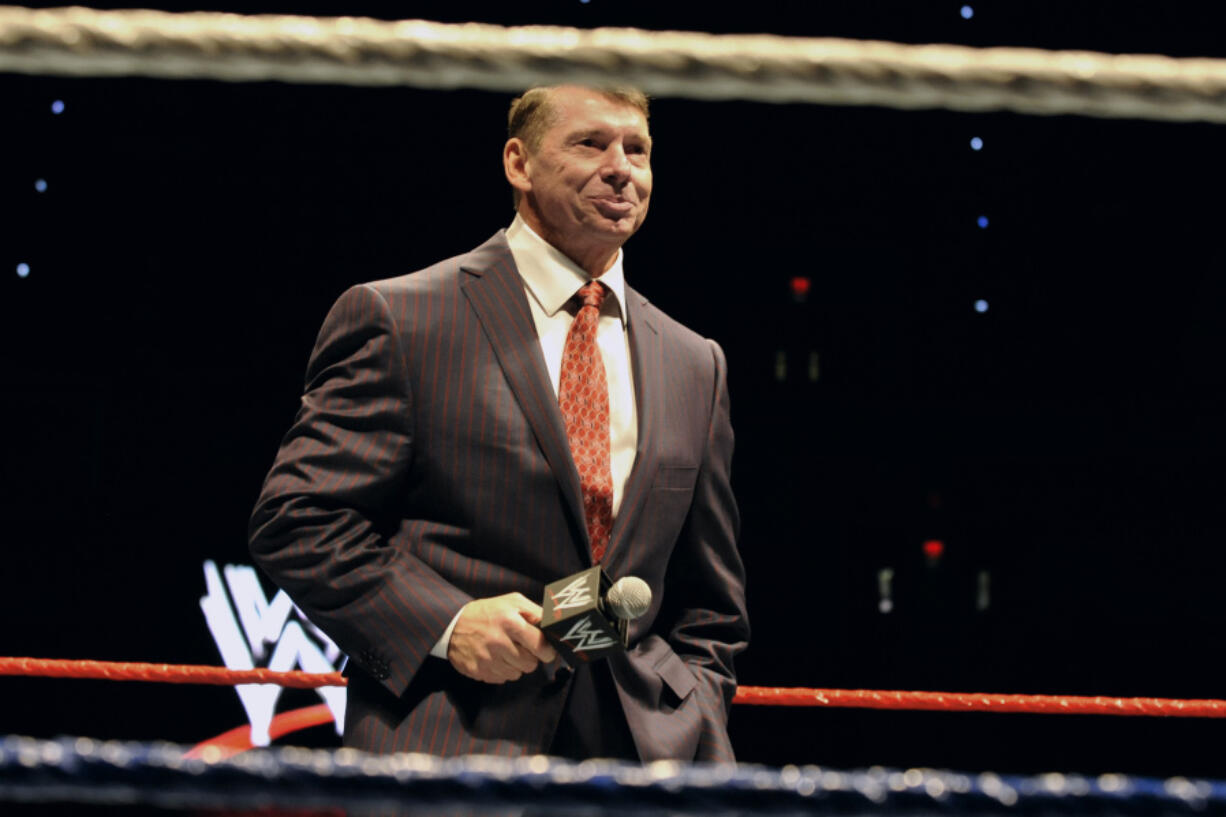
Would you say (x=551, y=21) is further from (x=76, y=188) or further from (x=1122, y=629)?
(x=1122, y=629)

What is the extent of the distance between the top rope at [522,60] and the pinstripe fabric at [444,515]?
26.5 inches

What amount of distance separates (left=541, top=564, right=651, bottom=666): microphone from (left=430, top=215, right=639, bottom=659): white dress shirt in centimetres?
25

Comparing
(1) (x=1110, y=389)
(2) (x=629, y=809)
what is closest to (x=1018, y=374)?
(1) (x=1110, y=389)

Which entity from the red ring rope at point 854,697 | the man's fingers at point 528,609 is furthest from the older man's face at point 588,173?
the red ring rope at point 854,697

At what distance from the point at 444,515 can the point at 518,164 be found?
424 mm

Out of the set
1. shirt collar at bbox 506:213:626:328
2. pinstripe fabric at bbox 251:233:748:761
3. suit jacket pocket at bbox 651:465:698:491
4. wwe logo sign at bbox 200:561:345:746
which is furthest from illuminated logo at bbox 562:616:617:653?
wwe logo sign at bbox 200:561:345:746

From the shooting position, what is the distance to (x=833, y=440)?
3215 millimetres

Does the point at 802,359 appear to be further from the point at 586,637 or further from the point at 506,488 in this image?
the point at 586,637

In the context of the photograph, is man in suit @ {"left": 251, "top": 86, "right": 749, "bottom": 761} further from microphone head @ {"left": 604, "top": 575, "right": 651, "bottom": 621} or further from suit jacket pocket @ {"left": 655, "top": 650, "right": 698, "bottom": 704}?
microphone head @ {"left": 604, "top": 575, "right": 651, "bottom": 621}

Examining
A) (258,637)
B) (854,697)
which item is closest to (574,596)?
(854,697)

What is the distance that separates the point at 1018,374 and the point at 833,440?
52 centimetres

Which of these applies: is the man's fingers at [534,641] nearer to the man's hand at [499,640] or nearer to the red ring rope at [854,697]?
the man's hand at [499,640]

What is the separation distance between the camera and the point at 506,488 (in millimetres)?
1141

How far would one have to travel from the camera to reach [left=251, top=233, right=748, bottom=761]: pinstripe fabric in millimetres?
1107
